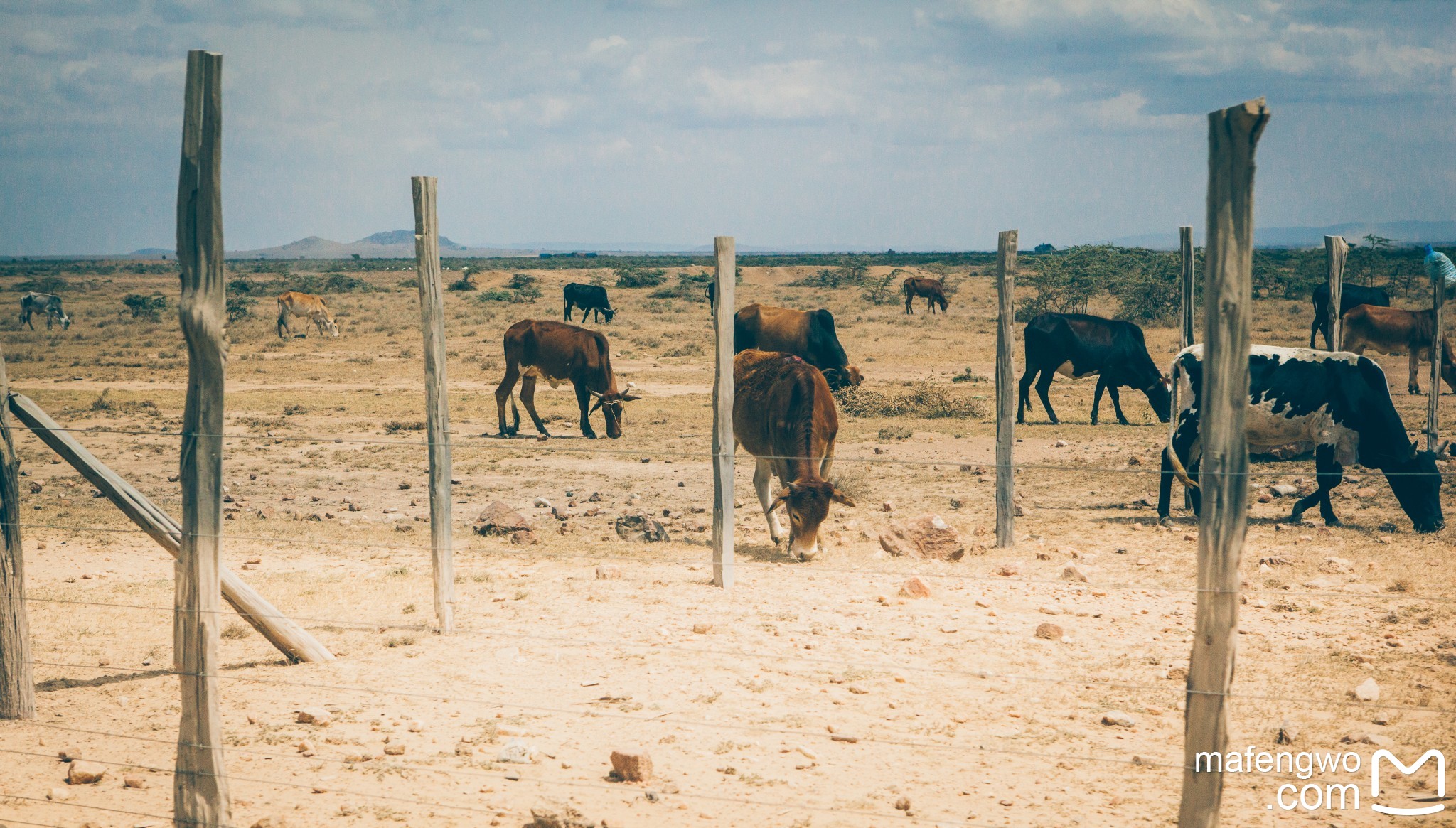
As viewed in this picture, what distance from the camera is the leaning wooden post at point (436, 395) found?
733 cm

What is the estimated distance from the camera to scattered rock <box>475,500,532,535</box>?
1094 cm

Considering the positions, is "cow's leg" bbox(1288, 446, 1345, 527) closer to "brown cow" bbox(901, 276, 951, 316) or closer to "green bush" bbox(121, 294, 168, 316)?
"brown cow" bbox(901, 276, 951, 316)

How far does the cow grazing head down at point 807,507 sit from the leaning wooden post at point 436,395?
3178 mm

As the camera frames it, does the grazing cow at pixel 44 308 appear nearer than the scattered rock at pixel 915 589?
No

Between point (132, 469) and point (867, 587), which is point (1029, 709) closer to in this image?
point (867, 587)

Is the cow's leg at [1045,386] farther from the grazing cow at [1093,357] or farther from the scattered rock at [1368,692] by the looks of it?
the scattered rock at [1368,692]

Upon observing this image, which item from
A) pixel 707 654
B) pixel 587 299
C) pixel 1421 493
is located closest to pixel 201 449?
pixel 707 654

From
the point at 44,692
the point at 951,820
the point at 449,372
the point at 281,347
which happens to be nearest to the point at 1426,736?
the point at 951,820

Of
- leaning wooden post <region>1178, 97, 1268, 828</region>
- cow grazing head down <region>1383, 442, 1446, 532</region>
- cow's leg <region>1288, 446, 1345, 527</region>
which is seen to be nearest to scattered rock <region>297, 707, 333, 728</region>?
leaning wooden post <region>1178, 97, 1268, 828</region>

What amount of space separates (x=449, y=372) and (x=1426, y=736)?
2252 centimetres

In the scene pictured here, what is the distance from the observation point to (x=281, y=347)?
31969 mm

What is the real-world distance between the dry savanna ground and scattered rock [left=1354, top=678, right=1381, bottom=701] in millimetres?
125

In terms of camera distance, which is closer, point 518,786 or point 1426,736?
point 518,786

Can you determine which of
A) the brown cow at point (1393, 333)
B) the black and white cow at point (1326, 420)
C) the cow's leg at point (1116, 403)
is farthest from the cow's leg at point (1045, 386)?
the black and white cow at point (1326, 420)
